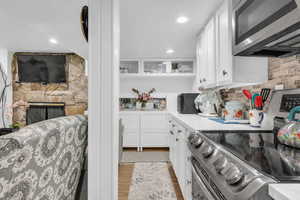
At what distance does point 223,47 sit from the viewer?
1.86 meters

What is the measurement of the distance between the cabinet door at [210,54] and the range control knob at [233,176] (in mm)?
1596

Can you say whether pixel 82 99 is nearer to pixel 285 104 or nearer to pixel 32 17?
pixel 32 17

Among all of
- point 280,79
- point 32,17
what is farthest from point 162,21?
point 32,17

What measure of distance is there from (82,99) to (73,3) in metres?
2.77

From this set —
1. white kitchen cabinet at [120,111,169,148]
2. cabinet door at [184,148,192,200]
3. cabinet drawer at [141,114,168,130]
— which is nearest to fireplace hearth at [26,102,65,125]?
white kitchen cabinet at [120,111,169,148]

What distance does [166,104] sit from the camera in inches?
176

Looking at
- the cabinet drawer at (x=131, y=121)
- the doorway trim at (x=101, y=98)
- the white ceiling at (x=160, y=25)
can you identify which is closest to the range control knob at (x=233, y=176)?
the doorway trim at (x=101, y=98)

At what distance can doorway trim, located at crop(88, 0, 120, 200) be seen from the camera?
893mm

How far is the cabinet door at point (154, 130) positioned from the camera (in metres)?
3.99

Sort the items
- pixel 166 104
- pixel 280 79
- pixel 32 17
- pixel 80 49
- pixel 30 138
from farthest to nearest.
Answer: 1. pixel 166 104
2. pixel 80 49
3. pixel 32 17
4. pixel 280 79
5. pixel 30 138

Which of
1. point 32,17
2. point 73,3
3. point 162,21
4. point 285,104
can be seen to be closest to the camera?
point 285,104

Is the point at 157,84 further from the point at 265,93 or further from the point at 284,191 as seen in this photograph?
the point at 284,191

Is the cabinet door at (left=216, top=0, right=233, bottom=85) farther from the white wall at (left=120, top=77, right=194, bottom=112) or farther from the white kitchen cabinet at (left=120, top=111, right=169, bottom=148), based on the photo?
the white wall at (left=120, top=77, right=194, bottom=112)

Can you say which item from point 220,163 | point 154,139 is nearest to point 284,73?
point 220,163
